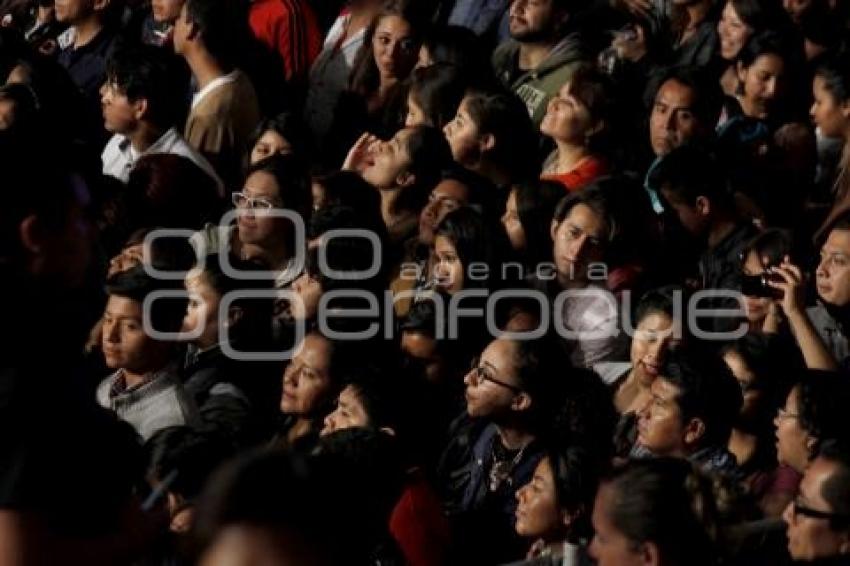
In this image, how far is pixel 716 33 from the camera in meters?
8.64

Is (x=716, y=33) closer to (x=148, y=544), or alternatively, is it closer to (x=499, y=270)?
(x=499, y=270)

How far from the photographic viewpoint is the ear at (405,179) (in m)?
7.52

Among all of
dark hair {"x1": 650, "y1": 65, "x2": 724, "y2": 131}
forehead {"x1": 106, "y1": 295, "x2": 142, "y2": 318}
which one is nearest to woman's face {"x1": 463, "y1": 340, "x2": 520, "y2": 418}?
forehead {"x1": 106, "y1": 295, "x2": 142, "y2": 318}

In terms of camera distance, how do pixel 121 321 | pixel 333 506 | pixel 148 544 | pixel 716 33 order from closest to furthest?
pixel 333 506 → pixel 148 544 → pixel 121 321 → pixel 716 33

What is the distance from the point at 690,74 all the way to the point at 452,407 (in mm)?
1758

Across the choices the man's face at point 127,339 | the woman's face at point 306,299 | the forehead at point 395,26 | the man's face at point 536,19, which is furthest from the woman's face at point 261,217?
the man's face at point 536,19

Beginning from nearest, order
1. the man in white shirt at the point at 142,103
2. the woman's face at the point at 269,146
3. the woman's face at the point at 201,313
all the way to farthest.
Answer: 1. the woman's face at the point at 201,313
2. the woman's face at the point at 269,146
3. the man in white shirt at the point at 142,103

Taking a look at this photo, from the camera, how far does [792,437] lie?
5.45 metres

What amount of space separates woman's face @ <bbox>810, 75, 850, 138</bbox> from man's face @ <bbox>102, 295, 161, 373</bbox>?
2612 mm

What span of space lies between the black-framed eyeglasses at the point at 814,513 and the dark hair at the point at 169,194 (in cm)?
319

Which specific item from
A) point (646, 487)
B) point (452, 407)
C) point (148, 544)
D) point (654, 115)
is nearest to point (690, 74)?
point (654, 115)

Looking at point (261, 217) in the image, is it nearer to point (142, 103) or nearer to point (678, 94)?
point (142, 103)

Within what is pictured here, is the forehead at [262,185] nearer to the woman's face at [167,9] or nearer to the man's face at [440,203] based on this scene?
the man's face at [440,203]

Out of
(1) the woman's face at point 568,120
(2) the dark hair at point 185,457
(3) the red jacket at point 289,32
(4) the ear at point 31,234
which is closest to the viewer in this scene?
(4) the ear at point 31,234
